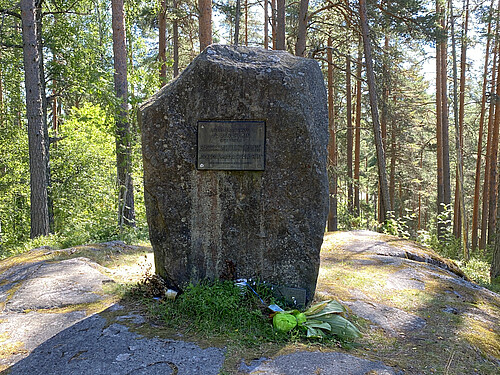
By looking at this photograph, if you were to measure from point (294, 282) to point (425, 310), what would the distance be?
1.62 m

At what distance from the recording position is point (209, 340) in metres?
2.93

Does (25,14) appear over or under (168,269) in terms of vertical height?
over

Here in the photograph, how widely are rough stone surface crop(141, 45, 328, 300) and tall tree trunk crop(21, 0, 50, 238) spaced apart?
5940mm

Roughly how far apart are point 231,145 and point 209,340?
1768 millimetres

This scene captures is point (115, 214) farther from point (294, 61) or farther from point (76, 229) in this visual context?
point (294, 61)

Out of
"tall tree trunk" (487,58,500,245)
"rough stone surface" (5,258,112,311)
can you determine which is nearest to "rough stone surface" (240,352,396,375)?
"rough stone surface" (5,258,112,311)

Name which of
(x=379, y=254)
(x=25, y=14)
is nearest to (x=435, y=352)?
(x=379, y=254)

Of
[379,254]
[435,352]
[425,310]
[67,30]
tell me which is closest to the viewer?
[435,352]

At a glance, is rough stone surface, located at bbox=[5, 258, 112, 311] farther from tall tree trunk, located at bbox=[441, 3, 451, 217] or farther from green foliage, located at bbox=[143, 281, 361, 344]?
tall tree trunk, located at bbox=[441, 3, 451, 217]

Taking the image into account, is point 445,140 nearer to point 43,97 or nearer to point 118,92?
point 118,92

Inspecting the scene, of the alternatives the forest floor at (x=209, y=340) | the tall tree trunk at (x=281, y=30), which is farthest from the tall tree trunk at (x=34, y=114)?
the tall tree trunk at (x=281, y=30)

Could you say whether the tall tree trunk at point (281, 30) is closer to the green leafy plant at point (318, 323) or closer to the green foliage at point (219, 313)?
the green foliage at point (219, 313)

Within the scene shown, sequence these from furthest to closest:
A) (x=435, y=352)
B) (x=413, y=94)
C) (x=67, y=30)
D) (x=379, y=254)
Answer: (x=413, y=94), (x=67, y=30), (x=379, y=254), (x=435, y=352)

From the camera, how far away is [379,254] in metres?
6.44
